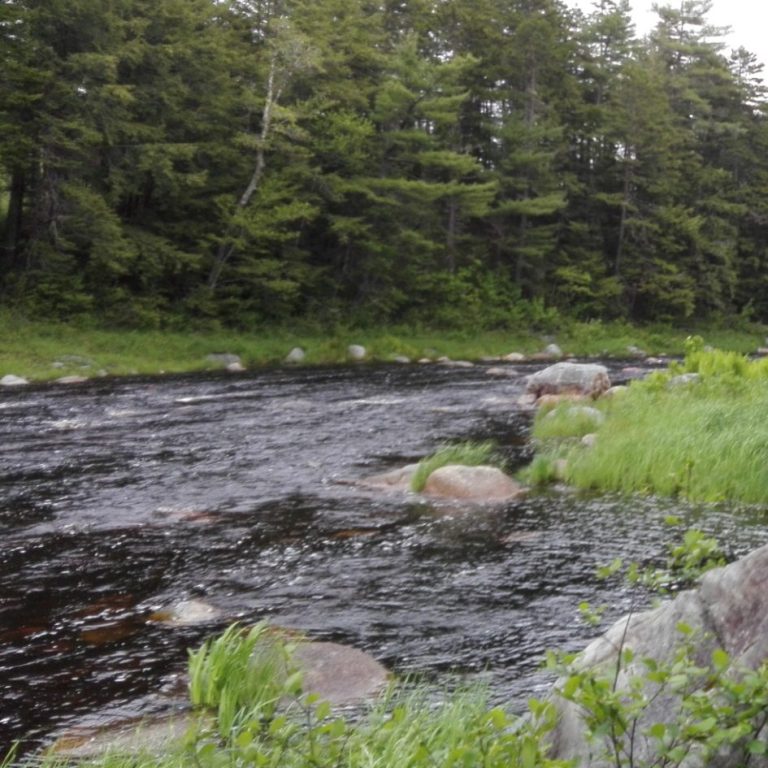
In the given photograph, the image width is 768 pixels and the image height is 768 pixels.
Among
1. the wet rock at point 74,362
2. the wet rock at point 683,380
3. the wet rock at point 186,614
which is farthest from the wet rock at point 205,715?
the wet rock at point 74,362

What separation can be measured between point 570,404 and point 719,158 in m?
43.6

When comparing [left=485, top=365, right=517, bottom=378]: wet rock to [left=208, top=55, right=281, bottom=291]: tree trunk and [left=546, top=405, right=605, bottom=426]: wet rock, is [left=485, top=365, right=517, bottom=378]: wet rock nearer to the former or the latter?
[left=208, top=55, right=281, bottom=291]: tree trunk

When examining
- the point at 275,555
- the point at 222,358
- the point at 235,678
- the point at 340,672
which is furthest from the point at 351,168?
the point at 235,678

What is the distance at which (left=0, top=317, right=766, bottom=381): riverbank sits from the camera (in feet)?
85.8

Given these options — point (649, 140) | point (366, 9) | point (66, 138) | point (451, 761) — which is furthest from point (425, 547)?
point (649, 140)

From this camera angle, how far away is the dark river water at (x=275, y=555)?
6391 mm

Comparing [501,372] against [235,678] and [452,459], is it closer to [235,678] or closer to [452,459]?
[452,459]

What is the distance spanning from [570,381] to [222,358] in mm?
13078

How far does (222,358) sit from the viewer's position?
29094 mm

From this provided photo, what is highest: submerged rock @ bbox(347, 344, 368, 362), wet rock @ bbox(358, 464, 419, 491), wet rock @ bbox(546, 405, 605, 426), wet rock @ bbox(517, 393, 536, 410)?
wet rock @ bbox(546, 405, 605, 426)

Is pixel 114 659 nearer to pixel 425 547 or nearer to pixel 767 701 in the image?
pixel 425 547

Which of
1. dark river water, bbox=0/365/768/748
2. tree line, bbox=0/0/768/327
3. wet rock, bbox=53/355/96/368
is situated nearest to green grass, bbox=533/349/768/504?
dark river water, bbox=0/365/768/748

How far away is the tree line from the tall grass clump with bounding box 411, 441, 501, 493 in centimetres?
1867

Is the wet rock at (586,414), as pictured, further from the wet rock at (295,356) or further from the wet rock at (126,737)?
the wet rock at (295,356)
